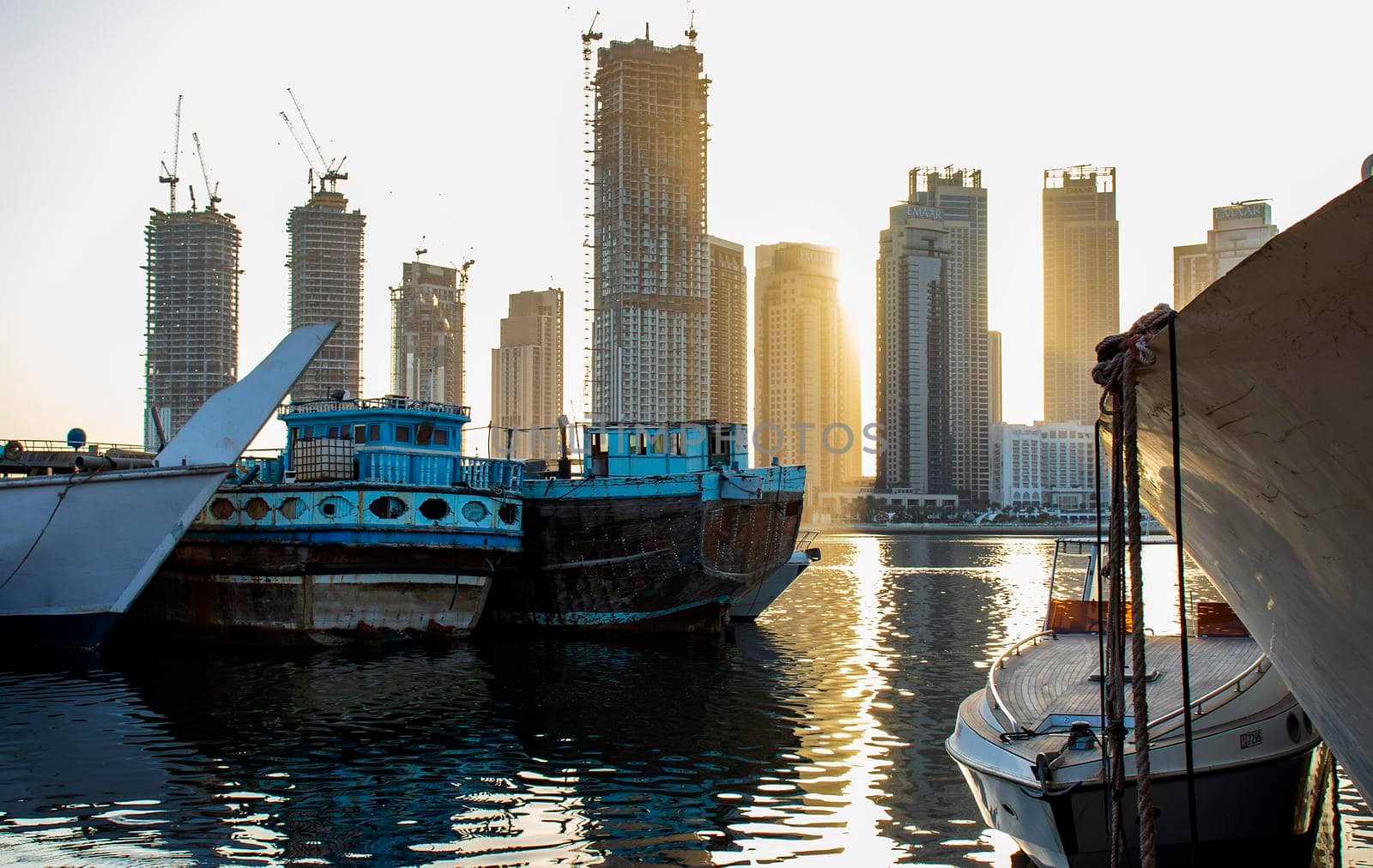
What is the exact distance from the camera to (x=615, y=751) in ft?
50.3

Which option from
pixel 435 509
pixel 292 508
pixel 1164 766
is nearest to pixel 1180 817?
pixel 1164 766

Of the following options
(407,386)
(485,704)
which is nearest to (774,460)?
(485,704)

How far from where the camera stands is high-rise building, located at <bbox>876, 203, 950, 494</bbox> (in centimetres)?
19175

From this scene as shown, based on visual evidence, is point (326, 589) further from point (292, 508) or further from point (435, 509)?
point (435, 509)

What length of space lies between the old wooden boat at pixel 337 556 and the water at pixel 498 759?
1.11m

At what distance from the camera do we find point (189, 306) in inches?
5787

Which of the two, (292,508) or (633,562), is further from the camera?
(633,562)

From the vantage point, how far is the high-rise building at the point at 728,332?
165 meters

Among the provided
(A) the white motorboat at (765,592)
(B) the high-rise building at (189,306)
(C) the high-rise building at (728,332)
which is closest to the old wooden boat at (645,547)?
(A) the white motorboat at (765,592)

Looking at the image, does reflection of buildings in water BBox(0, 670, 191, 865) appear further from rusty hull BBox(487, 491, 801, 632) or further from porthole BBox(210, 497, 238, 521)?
rusty hull BBox(487, 491, 801, 632)

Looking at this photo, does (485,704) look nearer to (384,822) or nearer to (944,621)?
(384,822)

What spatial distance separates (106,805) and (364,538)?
42.1 ft

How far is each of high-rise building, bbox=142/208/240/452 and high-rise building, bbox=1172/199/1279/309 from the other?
384 feet

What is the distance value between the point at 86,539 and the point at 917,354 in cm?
17699
